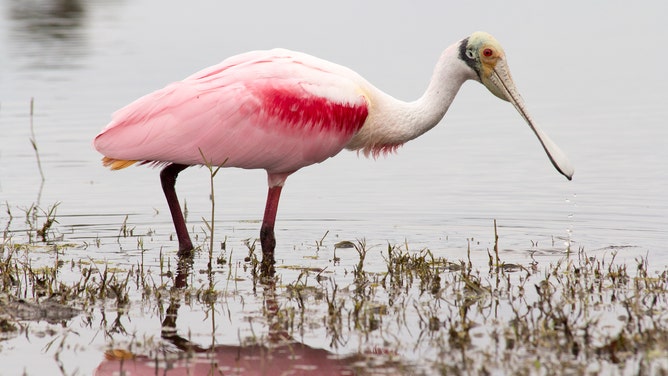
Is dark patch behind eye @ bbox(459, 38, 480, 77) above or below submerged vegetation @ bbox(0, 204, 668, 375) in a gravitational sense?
above

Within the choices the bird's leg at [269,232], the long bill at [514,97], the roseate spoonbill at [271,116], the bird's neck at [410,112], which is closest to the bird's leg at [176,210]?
the roseate spoonbill at [271,116]

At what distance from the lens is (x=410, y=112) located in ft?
29.0

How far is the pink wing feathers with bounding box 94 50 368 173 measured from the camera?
8.25m

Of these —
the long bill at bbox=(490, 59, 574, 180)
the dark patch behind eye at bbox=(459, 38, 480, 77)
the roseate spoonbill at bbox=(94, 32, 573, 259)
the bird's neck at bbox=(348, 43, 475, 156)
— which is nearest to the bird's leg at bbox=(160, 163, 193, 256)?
the roseate spoonbill at bbox=(94, 32, 573, 259)

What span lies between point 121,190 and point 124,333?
509cm

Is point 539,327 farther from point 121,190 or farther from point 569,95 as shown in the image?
point 569,95

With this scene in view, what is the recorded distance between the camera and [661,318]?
631 centimetres

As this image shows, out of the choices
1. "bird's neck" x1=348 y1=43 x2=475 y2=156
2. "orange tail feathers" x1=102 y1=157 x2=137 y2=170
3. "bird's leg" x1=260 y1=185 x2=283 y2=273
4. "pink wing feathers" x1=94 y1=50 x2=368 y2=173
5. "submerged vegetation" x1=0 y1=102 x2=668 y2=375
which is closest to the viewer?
"submerged vegetation" x1=0 y1=102 x2=668 y2=375

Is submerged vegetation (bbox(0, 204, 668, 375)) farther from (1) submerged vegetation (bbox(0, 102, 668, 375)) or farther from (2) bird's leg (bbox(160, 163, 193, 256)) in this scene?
(2) bird's leg (bbox(160, 163, 193, 256))

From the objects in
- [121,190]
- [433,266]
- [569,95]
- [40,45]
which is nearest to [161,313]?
[433,266]

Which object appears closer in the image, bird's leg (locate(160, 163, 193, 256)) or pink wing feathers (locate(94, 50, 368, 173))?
pink wing feathers (locate(94, 50, 368, 173))

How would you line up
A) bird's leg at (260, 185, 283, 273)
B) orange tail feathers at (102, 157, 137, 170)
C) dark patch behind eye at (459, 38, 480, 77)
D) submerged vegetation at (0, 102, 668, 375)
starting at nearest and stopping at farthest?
submerged vegetation at (0, 102, 668, 375), orange tail feathers at (102, 157, 137, 170), bird's leg at (260, 185, 283, 273), dark patch behind eye at (459, 38, 480, 77)

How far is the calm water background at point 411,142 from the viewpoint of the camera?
963cm

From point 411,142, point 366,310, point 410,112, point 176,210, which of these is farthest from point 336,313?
point 411,142
